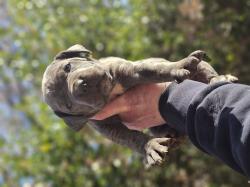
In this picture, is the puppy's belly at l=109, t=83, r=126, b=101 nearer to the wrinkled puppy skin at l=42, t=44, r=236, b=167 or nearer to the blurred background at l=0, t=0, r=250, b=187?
the wrinkled puppy skin at l=42, t=44, r=236, b=167

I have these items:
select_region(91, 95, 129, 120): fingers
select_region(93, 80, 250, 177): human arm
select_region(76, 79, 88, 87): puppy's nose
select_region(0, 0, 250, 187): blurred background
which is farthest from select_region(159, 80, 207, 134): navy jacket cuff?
select_region(0, 0, 250, 187): blurred background

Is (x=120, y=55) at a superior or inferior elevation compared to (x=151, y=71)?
inferior

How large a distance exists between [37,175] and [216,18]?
3.07 m

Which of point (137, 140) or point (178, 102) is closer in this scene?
point (178, 102)

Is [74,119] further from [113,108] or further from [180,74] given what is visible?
[180,74]

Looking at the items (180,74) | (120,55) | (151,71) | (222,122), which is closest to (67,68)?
(151,71)

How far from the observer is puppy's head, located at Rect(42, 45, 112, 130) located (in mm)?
2418

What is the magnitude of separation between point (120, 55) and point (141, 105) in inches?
162

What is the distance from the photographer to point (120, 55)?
22.2 ft

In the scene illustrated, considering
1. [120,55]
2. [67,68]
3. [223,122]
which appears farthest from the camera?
[120,55]

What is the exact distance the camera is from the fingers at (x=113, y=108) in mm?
2648

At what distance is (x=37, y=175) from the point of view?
643cm

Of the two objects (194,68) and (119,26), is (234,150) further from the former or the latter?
(119,26)

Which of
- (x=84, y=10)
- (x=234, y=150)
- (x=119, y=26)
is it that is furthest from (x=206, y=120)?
(x=84, y=10)
